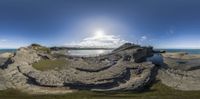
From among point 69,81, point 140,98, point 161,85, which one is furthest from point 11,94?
point 161,85

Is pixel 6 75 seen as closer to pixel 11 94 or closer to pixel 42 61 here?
pixel 42 61

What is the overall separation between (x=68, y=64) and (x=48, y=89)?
29.1 metres

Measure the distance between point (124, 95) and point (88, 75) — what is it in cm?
3231

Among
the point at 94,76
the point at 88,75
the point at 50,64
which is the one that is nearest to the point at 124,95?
the point at 94,76

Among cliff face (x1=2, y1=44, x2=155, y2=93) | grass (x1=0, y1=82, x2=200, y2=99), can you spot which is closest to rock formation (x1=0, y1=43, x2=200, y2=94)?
cliff face (x1=2, y1=44, x2=155, y2=93)

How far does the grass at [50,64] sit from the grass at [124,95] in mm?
28444

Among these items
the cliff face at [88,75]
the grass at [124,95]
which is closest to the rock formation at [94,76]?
the cliff face at [88,75]

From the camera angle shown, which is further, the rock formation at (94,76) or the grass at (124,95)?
the rock formation at (94,76)

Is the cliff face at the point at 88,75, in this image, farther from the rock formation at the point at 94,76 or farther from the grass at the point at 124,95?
the grass at the point at 124,95

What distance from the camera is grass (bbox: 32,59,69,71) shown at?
187 m

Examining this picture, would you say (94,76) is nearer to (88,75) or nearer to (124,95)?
(88,75)

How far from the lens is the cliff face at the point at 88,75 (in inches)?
6506

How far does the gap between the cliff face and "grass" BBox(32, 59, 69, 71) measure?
3.02m

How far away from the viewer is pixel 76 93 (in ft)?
504
